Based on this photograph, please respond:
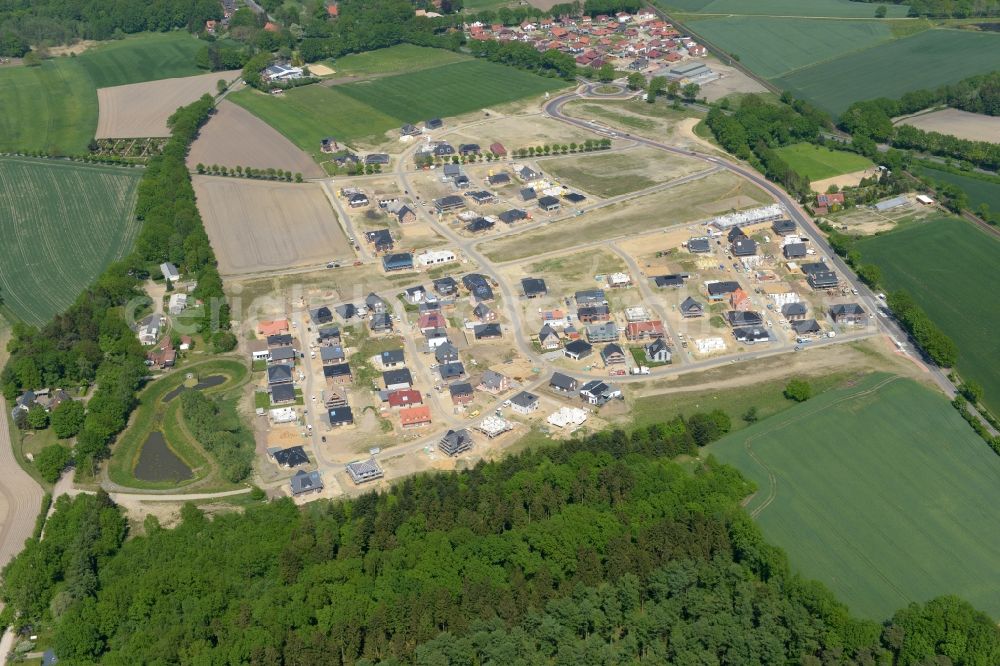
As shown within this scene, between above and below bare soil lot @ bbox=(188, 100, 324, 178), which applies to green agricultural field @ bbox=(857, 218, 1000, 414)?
above

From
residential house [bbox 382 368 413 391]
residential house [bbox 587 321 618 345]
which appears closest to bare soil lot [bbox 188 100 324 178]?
residential house [bbox 382 368 413 391]

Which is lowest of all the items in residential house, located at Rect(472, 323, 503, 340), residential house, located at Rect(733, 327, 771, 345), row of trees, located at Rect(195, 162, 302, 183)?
row of trees, located at Rect(195, 162, 302, 183)

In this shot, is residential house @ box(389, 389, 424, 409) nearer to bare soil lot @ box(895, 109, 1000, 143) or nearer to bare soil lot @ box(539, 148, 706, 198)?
bare soil lot @ box(539, 148, 706, 198)

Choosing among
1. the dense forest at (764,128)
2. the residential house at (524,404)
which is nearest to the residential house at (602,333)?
the residential house at (524,404)

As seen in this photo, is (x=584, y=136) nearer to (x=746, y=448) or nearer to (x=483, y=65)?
(x=483, y=65)

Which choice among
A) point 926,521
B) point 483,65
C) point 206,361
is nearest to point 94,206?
point 206,361

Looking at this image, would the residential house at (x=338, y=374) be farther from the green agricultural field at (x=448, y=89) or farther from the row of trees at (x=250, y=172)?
the green agricultural field at (x=448, y=89)

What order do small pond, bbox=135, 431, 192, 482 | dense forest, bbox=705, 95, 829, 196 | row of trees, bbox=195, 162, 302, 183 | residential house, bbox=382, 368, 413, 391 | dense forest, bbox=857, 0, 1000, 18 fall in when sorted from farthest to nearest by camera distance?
dense forest, bbox=857, 0, 1000, 18 < dense forest, bbox=705, 95, 829, 196 < row of trees, bbox=195, 162, 302, 183 < residential house, bbox=382, 368, 413, 391 < small pond, bbox=135, 431, 192, 482
